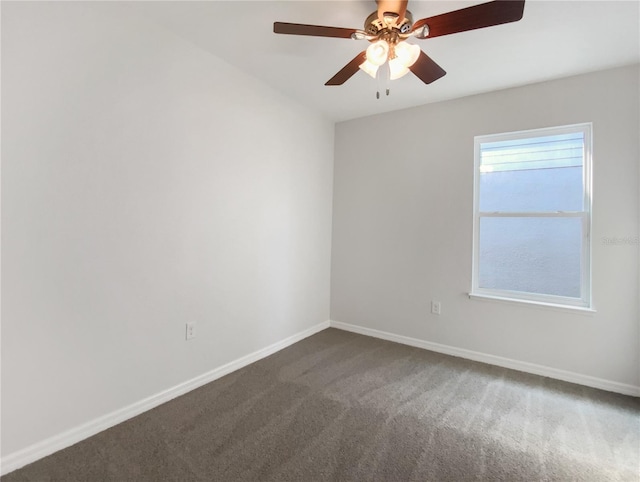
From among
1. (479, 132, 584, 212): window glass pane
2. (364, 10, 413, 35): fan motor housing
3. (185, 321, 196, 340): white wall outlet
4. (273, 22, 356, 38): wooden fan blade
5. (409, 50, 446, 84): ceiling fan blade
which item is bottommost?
(185, 321, 196, 340): white wall outlet

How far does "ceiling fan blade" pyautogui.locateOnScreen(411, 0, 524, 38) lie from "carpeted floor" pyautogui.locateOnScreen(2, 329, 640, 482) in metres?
2.17

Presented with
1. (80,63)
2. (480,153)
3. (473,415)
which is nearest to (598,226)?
(480,153)

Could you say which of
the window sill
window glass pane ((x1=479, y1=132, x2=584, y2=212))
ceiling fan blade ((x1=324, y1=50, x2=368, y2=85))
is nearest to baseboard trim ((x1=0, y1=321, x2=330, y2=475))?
the window sill

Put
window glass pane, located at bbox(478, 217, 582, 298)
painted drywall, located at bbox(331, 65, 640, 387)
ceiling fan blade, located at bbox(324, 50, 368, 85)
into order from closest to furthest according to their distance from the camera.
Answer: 1. ceiling fan blade, located at bbox(324, 50, 368, 85)
2. painted drywall, located at bbox(331, 65, 640, 387)
3. window glass pane, located at bbox(478, 217, 582, 298)

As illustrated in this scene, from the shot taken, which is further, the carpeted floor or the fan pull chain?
the fan pull chain

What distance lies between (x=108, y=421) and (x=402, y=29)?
276 cm

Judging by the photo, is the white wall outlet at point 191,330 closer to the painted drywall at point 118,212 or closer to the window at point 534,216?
the painted drywall at point 118,212

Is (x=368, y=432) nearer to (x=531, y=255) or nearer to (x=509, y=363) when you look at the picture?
(x=509, y=363)

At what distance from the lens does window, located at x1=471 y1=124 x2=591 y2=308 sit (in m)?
2.59

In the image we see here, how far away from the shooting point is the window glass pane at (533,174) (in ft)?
8.63

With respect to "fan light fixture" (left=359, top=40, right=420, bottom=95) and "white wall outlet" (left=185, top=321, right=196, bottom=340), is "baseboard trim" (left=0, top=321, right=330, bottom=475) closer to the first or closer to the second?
"white wall outlet" (left=185, top=321, right=196, bottom=340)

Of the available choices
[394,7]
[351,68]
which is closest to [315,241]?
[351,68]

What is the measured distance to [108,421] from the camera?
1849 mm

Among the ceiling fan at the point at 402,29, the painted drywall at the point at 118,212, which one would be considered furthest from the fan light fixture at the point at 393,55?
the painted drywall at the point at 118,212
